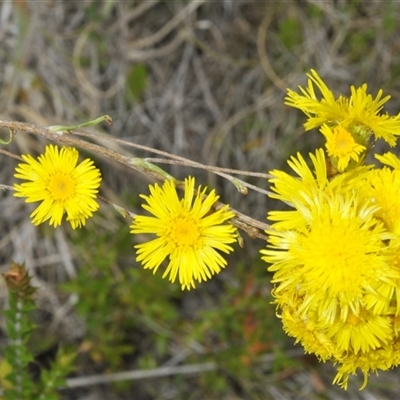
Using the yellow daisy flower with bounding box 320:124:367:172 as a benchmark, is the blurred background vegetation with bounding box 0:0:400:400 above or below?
above

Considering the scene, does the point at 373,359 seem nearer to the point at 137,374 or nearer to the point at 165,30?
the point at 137,374

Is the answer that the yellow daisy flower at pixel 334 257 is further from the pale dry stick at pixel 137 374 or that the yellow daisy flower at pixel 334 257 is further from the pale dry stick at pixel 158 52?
the pale dry stick at pixel 158 52

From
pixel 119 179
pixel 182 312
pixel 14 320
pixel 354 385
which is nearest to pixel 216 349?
pixel 182 312

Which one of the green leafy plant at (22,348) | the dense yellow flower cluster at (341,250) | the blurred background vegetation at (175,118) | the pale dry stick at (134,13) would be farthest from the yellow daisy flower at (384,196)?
the pale dry stick at (134,13)

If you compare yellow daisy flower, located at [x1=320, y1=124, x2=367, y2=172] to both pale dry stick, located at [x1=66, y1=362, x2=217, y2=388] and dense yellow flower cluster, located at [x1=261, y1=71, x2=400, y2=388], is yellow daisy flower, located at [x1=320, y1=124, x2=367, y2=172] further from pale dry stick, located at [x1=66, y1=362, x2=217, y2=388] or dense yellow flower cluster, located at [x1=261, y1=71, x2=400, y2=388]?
pale dry stick, located at [x1=66, y1=362, x2=217, y2=388]

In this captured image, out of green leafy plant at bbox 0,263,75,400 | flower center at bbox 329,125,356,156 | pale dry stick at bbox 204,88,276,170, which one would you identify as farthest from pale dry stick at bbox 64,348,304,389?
flower center at bbox 329,125,356,156

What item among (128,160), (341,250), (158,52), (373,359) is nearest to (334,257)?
(341,250)

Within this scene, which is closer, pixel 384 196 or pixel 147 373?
pixel 384 196

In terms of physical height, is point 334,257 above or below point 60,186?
below
